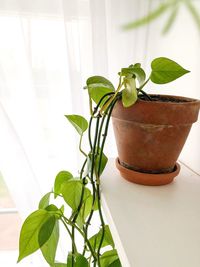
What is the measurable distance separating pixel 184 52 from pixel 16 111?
559mm

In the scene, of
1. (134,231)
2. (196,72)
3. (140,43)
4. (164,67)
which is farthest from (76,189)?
(140,43)

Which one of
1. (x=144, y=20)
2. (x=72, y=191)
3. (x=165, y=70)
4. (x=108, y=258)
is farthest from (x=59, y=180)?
(x=144, y=20)

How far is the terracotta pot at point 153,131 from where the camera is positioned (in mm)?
459

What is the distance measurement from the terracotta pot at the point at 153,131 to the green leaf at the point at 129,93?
1.7 inches

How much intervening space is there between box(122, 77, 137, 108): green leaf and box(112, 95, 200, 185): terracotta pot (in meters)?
0.04

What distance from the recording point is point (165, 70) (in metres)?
0.45

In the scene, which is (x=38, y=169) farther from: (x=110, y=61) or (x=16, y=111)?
(x=110, y=61)

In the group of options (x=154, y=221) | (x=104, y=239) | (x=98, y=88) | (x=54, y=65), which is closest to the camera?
(x=154, y=221)

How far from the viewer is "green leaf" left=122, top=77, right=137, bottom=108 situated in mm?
427

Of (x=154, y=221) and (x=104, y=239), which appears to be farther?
(x=104, y=239)

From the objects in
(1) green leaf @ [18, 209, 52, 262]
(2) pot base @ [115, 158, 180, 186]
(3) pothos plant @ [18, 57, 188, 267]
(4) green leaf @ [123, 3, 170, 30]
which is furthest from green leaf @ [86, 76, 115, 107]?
(4) green leaf @ [123, 3, 170, 30]

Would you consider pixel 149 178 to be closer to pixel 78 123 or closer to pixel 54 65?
pixel 78 123

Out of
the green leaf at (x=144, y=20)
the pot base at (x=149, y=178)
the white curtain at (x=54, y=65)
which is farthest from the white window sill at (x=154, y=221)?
the green leaf at (x=144, y=20)

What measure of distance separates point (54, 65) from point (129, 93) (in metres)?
0.42
